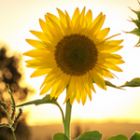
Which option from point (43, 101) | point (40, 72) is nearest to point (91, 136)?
point (43, 101)

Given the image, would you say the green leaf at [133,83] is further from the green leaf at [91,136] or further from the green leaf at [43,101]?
the green leaf at [43,101]

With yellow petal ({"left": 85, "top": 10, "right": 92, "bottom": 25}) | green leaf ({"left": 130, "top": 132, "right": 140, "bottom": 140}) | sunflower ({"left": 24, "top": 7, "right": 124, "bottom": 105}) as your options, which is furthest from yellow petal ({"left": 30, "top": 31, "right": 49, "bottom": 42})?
green leaf ({"left": 130, "top": 132, "right": 140, "bottom": 140})

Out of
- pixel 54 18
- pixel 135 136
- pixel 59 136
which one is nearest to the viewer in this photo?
pixel 59 136

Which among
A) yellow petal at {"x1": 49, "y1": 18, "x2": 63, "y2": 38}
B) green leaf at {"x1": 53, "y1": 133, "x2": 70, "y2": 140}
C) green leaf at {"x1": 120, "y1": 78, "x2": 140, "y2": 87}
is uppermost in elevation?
yellow petal at {"x1": 49, "y1": 18, "x2": 63, "y2": 38}

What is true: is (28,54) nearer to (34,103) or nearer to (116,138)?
(34,103)

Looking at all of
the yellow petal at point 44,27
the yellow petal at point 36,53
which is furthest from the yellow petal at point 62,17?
the yellow petal at point 36,53

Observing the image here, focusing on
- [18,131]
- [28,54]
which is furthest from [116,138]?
[18,131]

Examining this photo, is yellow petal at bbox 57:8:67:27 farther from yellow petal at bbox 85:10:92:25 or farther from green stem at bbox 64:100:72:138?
green stem at bbox 64:100:72:138

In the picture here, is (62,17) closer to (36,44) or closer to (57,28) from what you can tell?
(57,28)

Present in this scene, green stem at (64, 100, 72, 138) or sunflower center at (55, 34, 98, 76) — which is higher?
sunflower center at (55, 34, 98, 76)
